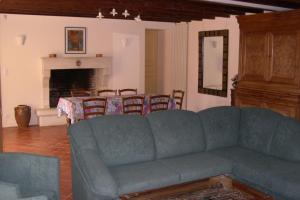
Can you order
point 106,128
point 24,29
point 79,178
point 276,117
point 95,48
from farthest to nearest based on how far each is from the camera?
1. point 95,48
2. point 24,29
3. point 276,117
4. point 106,128
5. point 79,178

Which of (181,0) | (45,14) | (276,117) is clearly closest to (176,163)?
(276,117)

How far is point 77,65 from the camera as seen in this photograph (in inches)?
328

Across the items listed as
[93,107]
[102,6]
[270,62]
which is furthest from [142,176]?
[102,6]

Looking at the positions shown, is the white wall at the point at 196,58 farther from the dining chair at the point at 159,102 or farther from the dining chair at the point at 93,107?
the dining chair at the point at 93,107

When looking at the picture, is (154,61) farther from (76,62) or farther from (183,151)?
(183,151)

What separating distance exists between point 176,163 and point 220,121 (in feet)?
3.25

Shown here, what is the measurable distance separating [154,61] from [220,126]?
6.07m

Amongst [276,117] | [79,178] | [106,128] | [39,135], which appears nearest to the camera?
[79,178]

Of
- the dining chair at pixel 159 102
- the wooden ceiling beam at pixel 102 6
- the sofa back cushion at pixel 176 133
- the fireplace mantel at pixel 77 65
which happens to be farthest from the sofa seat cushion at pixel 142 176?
the fireplace mantel at pixel 77 65

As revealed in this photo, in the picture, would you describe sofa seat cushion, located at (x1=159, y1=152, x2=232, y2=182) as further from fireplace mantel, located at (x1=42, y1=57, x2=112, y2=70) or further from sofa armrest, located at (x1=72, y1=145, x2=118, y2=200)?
fireplace mantel, located at (x1=42, y1=57, x2=112, y2=70)

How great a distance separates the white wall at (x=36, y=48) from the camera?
7.73 m

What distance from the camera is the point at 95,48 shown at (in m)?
8.62

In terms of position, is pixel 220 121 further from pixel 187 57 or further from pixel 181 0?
pixel 187 57

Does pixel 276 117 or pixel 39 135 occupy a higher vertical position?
pixel 276 117
